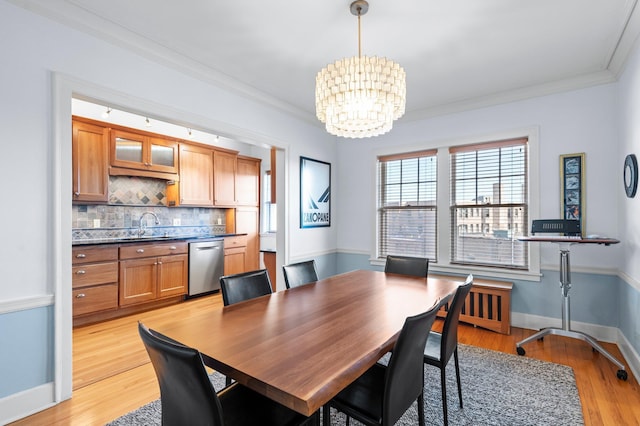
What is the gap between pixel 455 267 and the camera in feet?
12.9

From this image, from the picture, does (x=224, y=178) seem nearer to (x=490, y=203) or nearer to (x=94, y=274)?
(x=94, y=274)

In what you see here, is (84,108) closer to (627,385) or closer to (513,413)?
(513,413)

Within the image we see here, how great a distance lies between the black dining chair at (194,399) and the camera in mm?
1037

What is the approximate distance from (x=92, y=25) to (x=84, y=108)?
2425 millimetres

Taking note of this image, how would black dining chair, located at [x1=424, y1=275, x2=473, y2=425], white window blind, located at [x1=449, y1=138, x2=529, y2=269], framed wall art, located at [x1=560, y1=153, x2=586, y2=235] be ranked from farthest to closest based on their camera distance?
white window blind, located at [x1=449, y1=138, x2=529, y2=269], framed wall art, located at [x1=560, y1=153, x2=586, y2=235], black dining chair, located at [x1=424, y1=275, x2=473, y2=425]

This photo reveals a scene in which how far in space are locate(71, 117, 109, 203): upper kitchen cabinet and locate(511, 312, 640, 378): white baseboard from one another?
17.2ft

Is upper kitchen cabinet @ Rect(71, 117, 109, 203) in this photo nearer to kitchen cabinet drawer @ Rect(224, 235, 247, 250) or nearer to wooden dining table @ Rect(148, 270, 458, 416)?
kitchen cabinet drawer @ Rect(224, 235, 247, 250)

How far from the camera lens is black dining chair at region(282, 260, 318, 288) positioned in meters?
2.55

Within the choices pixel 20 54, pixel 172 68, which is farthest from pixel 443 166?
pixel 20 54

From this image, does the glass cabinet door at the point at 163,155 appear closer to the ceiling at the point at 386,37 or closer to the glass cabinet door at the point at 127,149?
the glass cabinet door at the point at 127,149

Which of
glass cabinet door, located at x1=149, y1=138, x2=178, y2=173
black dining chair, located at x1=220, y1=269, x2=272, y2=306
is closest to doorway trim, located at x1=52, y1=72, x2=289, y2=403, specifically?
black dining chair, located at x1=220, y1=269, x2=272, y2=306

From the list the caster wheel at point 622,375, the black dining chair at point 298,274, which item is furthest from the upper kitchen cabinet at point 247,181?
the caster wheel at point 622,375

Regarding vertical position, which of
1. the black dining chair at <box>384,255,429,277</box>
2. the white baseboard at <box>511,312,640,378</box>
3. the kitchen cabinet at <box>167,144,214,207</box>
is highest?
the kitchen cabinet at <box>167,144,214,207</box>

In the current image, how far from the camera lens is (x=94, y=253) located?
3621 millimetres
